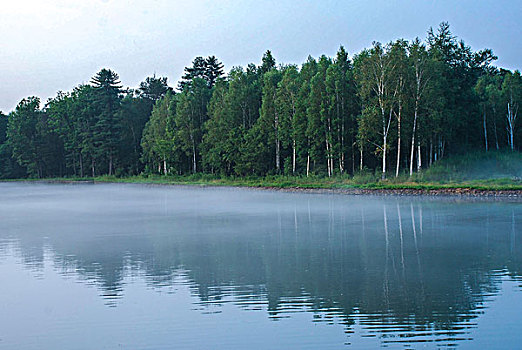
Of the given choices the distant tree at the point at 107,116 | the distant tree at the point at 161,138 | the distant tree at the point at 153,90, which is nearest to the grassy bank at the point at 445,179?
the distant tree at the point at 161,138

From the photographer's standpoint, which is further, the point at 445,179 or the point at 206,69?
the point at 206,69

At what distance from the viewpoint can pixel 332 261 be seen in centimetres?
1245

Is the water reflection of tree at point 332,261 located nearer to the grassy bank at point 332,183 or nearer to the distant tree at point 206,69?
the grassy bank at point 332,183

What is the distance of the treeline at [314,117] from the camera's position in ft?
136

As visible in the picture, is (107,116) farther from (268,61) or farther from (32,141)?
(268,61)

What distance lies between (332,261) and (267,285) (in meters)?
2.70

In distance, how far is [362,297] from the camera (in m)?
9.11

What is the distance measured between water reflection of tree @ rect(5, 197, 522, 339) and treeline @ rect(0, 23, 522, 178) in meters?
21.1

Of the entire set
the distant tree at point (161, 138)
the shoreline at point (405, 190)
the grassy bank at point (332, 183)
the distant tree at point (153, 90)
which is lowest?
the shoreline at point (405, 190)

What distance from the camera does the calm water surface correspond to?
7406 mm

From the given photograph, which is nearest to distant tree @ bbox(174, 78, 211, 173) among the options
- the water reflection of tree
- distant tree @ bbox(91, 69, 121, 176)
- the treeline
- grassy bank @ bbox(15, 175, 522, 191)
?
the treeline

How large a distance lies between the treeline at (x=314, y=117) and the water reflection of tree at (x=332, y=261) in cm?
2109

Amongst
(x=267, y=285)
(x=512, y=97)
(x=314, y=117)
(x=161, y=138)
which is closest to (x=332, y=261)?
(x=267, y=285)

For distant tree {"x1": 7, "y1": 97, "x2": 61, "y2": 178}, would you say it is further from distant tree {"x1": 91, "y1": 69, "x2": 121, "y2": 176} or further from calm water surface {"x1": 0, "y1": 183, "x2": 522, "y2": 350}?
calm water surface {"x1": 0, "y1": 183, "x2": 522, "y2": 350}
